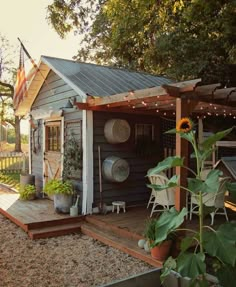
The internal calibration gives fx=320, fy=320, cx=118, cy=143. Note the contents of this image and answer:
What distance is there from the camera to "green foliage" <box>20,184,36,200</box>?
24.7 feet

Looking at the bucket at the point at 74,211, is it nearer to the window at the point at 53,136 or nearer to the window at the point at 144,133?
the window at the point at 53,136

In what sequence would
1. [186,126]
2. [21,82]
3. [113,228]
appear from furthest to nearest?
[21,82] → [113,228] → [186,126]

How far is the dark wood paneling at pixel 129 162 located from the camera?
245 inches

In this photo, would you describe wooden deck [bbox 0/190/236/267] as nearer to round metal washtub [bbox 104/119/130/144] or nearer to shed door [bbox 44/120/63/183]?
shed door [bbox 44/120/63/183]

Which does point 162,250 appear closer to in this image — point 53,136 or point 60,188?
point 60,188

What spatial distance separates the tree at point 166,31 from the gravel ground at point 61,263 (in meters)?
4.21

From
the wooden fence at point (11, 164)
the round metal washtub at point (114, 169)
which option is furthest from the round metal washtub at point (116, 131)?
the wooden fence at point (11, 164)

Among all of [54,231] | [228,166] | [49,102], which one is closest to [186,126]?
[54,231]

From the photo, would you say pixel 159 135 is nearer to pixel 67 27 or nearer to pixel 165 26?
pixel 67 27

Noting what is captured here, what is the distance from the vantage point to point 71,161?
6309 mm

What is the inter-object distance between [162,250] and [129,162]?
2.84 meters

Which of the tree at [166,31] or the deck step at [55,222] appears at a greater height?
the tree at [166,31]

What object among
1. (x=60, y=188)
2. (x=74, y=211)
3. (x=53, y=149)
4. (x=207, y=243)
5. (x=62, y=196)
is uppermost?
(x=53, y=149)

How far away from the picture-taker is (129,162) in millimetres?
6664
